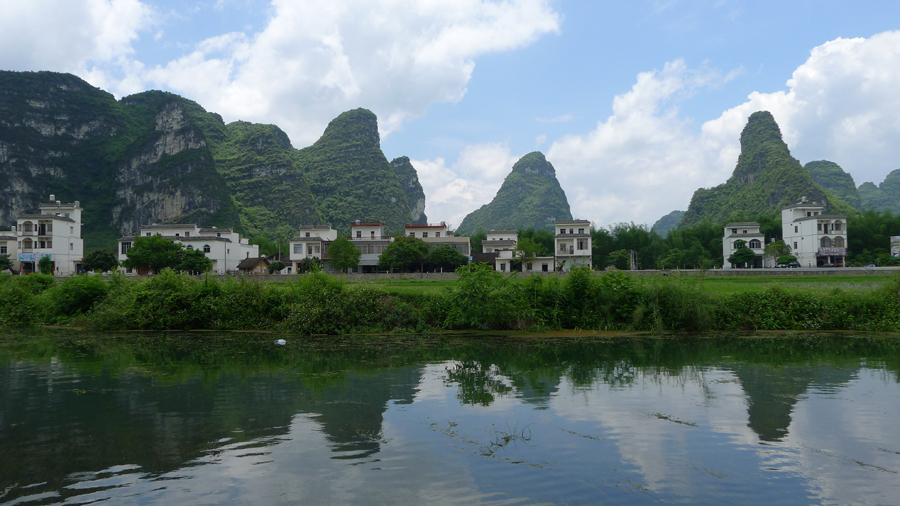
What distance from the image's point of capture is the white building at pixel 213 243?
85188 mm

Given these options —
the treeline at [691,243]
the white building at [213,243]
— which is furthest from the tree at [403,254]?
the white building at [213,243]

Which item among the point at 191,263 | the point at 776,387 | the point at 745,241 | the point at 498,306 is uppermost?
the point at 745,241

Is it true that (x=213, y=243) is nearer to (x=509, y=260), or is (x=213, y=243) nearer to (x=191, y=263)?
(x=191, y=263)

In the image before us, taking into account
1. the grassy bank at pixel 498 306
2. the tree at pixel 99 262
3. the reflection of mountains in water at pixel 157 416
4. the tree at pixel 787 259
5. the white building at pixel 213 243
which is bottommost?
the reflection of mountains in water at pixel 157 416

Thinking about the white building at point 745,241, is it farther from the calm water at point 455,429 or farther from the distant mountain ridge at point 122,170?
the distant mountain ridge at point 122,170

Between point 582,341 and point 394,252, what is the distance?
52179mm

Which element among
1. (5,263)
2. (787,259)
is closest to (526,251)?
(787,259)

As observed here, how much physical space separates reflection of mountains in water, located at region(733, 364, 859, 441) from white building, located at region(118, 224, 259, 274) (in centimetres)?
7749

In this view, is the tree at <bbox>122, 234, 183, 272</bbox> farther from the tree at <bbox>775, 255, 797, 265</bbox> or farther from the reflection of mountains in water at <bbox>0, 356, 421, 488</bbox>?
the tree at <bbox>775, 255, 797, 265</bbox>

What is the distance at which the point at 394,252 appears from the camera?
73.1m

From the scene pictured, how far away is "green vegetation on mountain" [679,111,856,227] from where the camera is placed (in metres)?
128

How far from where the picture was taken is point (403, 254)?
72688 millimetres

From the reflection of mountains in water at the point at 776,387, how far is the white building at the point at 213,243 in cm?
7749

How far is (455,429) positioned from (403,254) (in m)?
62.7
